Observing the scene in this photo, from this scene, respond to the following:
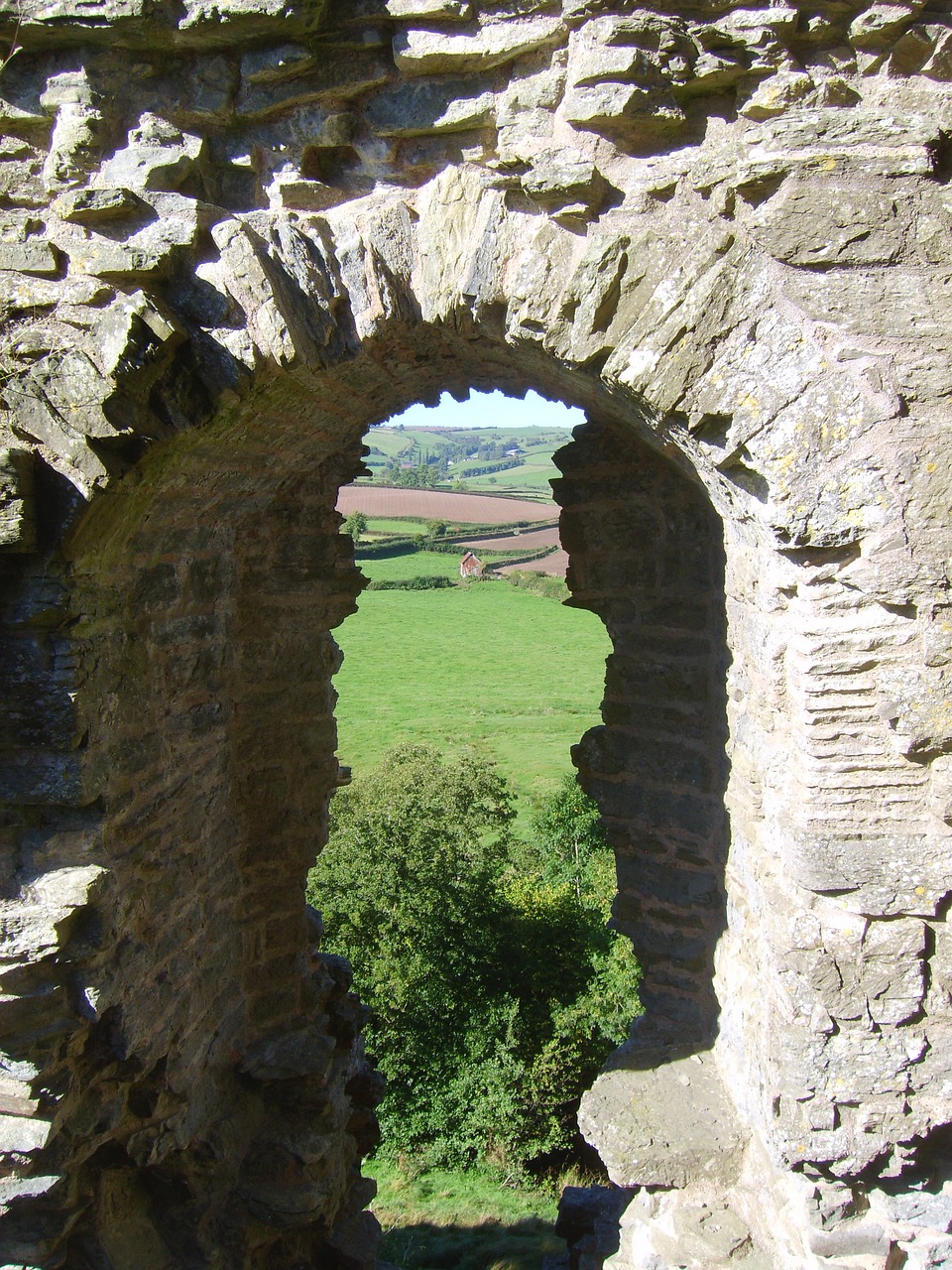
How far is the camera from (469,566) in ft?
121

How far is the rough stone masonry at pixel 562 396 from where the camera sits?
241 centimetres

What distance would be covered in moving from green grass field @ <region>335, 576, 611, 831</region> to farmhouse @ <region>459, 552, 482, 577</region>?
0.72m

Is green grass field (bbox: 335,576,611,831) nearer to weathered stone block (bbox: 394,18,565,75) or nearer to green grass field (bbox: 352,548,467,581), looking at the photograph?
green grass field (bbox: 352,548,467,581)

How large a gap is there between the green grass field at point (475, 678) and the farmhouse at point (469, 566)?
2.36 ft

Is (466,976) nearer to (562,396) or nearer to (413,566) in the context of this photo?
(562,396)

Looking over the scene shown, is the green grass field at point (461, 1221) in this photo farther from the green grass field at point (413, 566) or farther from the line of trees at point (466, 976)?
the green grass field at point (413, 566)

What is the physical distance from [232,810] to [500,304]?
95.6 inches

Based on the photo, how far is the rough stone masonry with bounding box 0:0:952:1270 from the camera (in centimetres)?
241

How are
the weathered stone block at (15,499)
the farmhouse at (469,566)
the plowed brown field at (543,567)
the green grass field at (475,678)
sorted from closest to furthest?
the weathered stone block at (15,499)
the green grass field at (475,678)
the farmhouse at (469,566)
the plowed brown field at (543,567)

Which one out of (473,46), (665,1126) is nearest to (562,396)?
(473,46)

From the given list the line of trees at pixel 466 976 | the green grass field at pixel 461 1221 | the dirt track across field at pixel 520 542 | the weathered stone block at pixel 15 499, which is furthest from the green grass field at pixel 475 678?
the weathered stone block at pixel 15 499

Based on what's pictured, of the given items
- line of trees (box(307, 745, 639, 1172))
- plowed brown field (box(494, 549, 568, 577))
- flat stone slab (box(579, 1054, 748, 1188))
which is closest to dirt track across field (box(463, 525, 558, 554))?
plowed brown field (box(494, 549, 568, 577))

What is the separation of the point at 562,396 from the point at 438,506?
40.2 meters

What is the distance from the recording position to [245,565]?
4.14m
